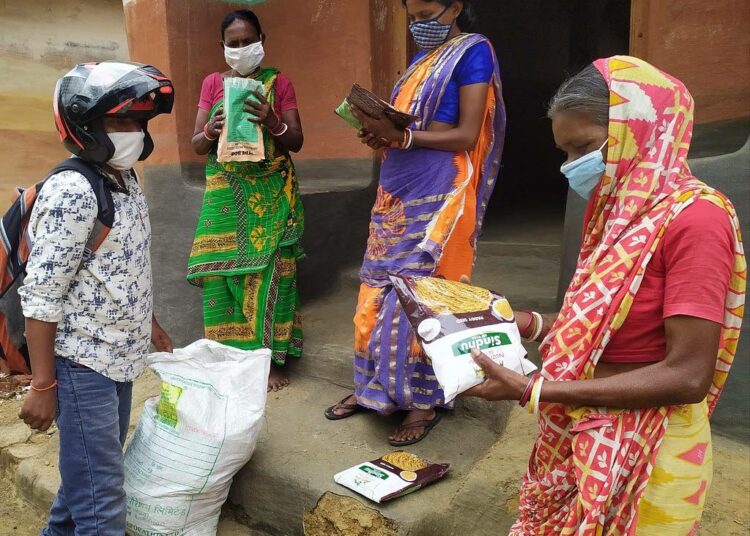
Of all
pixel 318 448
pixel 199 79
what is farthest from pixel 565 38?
pixel 318 448

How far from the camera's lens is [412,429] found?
2.73 m

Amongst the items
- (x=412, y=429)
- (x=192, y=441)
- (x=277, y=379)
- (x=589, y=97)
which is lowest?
(x=277, y=379)

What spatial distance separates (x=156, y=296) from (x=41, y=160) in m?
2.28

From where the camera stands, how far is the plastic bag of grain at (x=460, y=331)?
1304mm

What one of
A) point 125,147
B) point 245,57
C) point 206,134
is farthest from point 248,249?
point 125,147

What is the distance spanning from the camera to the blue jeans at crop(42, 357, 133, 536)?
1.95 m

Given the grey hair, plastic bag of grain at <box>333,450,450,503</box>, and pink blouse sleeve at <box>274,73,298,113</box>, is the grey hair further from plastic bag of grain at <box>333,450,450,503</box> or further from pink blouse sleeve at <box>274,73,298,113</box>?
pink blouse sleeve at <box>274,73,298,113</box>

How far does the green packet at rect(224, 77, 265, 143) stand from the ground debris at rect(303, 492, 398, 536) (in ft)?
5.64

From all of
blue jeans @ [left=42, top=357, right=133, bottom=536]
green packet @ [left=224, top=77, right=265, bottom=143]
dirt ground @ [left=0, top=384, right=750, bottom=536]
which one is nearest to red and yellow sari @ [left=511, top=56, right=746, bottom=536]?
dirt ground @ [left=0, top=384, right=750, bottom=536]

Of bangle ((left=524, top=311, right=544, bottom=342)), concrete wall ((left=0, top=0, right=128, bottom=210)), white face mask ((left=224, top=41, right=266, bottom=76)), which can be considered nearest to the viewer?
bangle ((left=524, top=311, right=544, bottom=342))

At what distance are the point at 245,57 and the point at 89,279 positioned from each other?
5.46 feet

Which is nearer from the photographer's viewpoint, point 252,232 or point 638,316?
point 638,316

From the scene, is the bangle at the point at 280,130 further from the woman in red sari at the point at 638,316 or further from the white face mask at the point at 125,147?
the woman in red sari at the point at 638,316

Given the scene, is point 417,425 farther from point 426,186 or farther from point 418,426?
point 426,186
